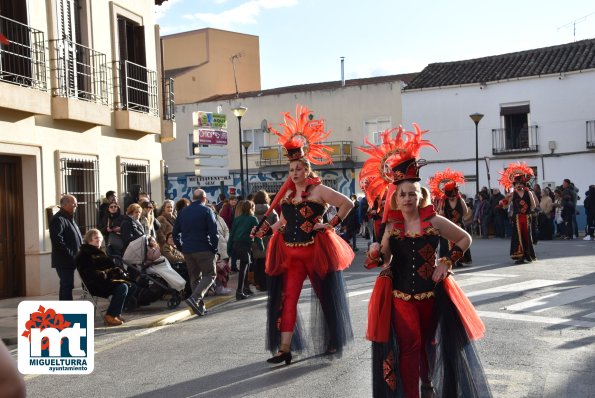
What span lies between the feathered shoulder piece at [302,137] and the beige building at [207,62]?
4186 cm

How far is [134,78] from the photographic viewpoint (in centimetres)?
1883

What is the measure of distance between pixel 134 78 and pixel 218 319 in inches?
363

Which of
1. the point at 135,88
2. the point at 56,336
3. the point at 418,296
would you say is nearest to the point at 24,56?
the point at 135,88

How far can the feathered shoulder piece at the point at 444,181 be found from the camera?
1512 cm

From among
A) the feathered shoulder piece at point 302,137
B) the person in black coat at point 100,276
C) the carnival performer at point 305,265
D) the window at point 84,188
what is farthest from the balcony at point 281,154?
the carnival performer at point 305,265

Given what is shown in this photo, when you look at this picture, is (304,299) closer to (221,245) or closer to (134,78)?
(221,245)

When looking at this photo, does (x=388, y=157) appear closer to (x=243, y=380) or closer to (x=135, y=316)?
(x=243, y=380)

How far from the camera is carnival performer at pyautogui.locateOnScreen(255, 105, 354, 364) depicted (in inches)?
313

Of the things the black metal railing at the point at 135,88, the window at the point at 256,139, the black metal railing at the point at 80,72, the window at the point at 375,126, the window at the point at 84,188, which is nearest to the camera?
the black metal railing at the point at 80,72

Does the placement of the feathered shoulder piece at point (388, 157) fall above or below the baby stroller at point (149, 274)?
above

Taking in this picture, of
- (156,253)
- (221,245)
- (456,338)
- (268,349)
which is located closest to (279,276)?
(268,349)

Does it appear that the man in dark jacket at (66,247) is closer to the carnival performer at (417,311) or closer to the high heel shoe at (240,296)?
the high heel shoe at (240,296)

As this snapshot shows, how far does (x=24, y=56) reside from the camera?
1420 cm

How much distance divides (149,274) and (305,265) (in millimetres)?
4928
